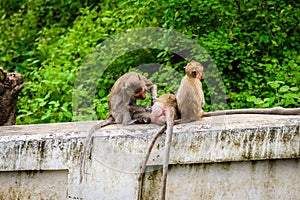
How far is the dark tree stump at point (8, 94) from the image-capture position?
589 cm

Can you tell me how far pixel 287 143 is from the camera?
3.94 meters

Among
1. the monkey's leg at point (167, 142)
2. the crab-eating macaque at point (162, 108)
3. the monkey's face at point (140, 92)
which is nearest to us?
the monkey's leg at point (167, 142)

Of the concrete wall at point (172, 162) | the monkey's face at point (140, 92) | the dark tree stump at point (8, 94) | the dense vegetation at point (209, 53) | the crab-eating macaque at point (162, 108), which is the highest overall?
the dense vegetation at point (209, 53)

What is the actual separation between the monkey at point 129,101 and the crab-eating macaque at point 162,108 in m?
0.13

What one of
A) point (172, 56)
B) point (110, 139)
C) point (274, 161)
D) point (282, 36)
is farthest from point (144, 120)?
point (282, 36)

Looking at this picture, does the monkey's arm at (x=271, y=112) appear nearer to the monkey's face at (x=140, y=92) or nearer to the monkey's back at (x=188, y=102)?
the monkey's back at (x=188, y=102)

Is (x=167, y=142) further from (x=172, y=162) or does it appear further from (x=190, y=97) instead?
(x=190, y=97)

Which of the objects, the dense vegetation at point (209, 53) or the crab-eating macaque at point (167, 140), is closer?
the crab-eating macaque at point (167, 140)

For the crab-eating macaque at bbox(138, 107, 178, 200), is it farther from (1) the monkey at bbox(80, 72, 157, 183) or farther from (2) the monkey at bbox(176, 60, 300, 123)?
(1) the monkey at bbox(80, 72, 157, 183)

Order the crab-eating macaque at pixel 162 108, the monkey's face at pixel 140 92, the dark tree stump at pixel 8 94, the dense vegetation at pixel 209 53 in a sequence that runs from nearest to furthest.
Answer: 1. the crab-eating macaque at pixel 162 108
2. the monkey's face at pixel 140 92
3. the dark tree stump at pixel 8 94
4. the dense vegetation at pixel 209 53

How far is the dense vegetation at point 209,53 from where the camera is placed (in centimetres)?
667

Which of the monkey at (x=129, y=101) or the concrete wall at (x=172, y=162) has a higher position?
the monkey at (x=129, y=101)

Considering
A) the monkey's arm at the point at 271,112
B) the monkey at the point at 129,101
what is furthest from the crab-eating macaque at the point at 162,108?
the monkey's arm at the point at 271,112

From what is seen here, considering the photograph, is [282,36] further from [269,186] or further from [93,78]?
[269,186]
